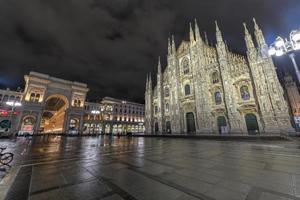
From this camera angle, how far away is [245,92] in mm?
23188

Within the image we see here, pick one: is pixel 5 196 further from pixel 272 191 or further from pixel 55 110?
pixel 55 110

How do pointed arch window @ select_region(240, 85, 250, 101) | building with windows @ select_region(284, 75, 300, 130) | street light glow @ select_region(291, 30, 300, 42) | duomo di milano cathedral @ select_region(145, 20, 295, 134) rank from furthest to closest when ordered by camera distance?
building with windows @ select_region(284, 75, 300, 130)
pointed arch window @ select_region(240, 85, 250, 101)
duomo di milano cathedral @ select_region(145, 20, 295, 134)
street light glow @ select_region(291, 30, 300, 42)

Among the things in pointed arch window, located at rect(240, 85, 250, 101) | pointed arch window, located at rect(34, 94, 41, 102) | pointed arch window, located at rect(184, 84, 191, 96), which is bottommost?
pointed arch window, located at rect(240, 85, 250, 101)

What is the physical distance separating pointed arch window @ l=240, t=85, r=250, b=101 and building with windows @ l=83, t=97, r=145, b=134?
48.7 metres

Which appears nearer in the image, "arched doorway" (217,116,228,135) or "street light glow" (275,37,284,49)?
"street light glow" (275,37,284,49)

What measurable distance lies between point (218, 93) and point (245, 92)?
4.62 metres

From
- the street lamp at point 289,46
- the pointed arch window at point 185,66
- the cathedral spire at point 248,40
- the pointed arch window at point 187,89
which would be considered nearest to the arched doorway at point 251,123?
the cathedral spire at point 248,40

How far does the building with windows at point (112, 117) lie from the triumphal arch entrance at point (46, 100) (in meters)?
11.0

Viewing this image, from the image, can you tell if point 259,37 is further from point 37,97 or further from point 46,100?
point 37,97

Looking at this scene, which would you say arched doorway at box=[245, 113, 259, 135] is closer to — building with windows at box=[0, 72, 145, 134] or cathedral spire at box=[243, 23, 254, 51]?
cathedral spire at box=[243, 23, 254, 51]

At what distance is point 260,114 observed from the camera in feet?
69.8

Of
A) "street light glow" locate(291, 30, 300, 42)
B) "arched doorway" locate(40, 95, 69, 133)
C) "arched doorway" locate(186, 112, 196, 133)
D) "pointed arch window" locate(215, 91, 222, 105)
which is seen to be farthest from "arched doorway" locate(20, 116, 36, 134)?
"street light glow" locate(291, 30, 300, 42)

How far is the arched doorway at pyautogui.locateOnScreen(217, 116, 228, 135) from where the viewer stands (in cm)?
2454

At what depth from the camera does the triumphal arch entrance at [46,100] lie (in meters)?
39.8
